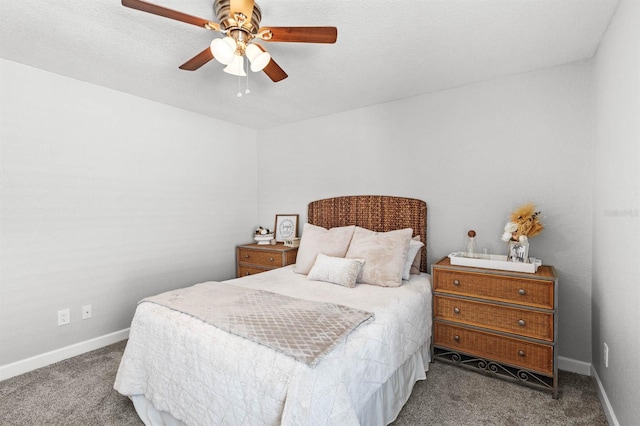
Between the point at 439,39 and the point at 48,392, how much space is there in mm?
3643

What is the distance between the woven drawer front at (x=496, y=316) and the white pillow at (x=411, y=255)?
1.05 feet

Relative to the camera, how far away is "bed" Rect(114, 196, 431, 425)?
1321 mm

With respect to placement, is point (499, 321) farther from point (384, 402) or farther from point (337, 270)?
point (337, 270)

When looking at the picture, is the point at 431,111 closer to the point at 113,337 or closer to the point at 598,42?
the point at 598,42

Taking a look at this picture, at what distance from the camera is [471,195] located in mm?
2875

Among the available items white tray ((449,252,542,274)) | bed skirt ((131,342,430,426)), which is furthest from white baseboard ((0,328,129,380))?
white tray ((449,252,542,274))

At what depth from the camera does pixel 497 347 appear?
2320 mm

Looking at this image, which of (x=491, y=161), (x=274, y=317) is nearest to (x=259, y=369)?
(x=274, y=317)

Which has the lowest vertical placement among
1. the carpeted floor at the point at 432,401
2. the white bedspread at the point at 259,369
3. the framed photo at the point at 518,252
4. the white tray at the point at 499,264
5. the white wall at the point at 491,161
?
the carpeted floor at the point at 432,401

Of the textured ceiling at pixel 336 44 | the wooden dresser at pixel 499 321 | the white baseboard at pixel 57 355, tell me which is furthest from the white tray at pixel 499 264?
the white baseboard at pixel 57 355

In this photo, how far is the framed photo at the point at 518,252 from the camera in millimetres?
2371

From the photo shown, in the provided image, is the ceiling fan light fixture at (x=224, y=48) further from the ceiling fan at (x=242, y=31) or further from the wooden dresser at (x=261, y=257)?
the wooden dresser at (x=261, y=257)

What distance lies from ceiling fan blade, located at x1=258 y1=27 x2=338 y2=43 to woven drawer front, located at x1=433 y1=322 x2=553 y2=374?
2227mm

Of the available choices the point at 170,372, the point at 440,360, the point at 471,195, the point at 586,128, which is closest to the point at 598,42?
the point at 586,128
